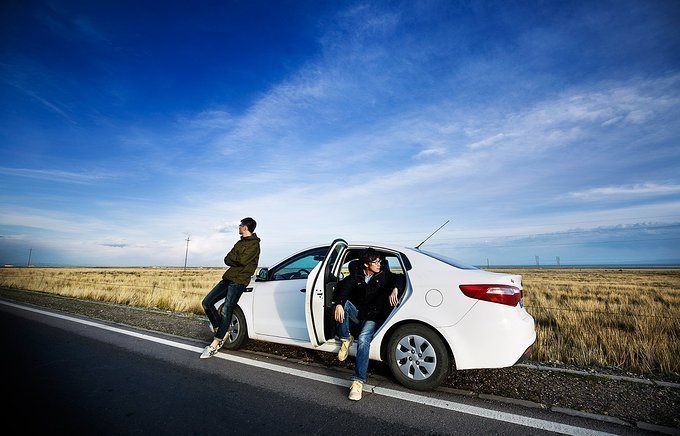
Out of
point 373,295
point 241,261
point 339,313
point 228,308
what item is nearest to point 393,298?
point 373,295

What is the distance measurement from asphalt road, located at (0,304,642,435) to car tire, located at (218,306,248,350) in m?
0.30

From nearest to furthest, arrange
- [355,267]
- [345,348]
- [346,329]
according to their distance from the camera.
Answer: [345,348] → [346,329] → [355,267]

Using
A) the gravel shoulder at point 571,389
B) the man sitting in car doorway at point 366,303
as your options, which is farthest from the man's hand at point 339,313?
the gravel shoulder at point 571,389

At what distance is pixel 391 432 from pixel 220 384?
2.16 metres

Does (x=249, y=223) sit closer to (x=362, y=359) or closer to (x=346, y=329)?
(x=346, y=329)

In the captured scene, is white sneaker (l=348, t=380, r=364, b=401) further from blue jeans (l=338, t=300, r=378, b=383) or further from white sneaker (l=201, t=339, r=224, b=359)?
white sneaker (l=201, t=339, r=224, b=359)

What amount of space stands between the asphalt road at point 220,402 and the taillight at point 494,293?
1.02 meters

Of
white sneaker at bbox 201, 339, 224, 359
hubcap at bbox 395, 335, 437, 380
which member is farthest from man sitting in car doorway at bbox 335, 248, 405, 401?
white sneaker at bbox 201, 339, 224, 359

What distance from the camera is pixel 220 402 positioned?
11.7 feet

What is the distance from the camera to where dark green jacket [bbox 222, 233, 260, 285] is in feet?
18.0

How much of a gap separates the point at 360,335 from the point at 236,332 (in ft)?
8.61

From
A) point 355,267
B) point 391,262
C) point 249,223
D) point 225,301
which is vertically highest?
point 249,223

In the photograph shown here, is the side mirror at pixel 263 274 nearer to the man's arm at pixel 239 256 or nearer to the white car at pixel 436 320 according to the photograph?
the man's arm at pixel 239 256

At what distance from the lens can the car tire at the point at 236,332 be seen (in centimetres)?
565
